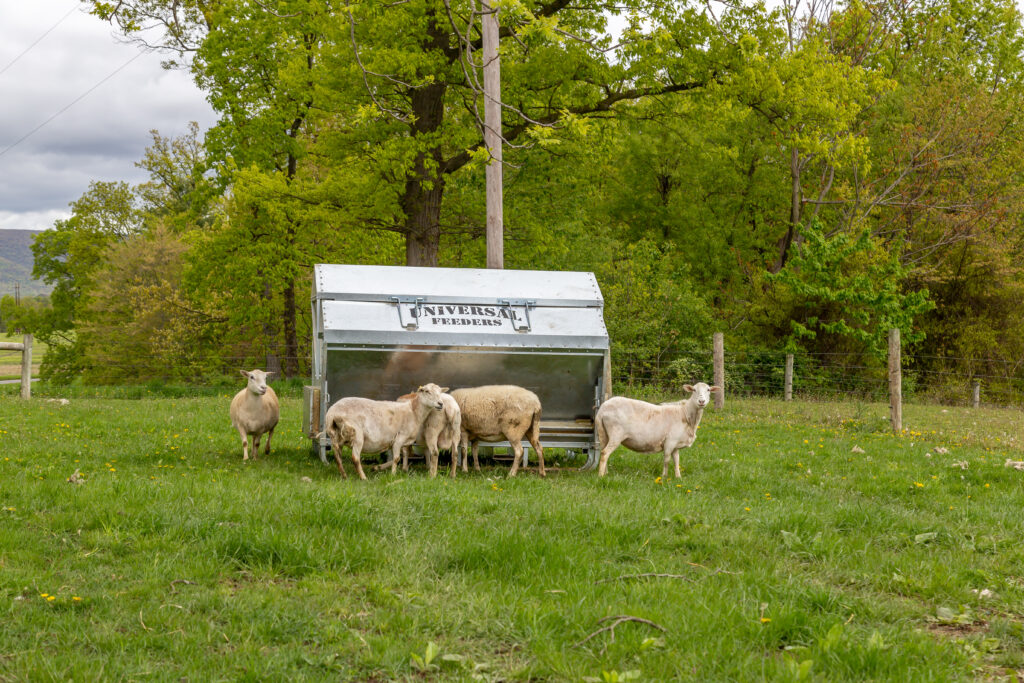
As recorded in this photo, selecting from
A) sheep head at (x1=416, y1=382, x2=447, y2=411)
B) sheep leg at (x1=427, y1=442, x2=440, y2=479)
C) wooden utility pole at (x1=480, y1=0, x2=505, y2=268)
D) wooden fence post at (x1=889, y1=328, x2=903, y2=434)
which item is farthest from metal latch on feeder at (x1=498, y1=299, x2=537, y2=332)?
wooden fence post at (x1=889, y1=328, x2=903, y2=434)

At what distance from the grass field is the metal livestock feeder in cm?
179

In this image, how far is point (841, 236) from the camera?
2852 centimetres

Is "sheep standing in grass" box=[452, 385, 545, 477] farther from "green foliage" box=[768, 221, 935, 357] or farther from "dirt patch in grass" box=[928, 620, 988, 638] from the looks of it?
"green foliage" box=[768, 221, 935, 357]

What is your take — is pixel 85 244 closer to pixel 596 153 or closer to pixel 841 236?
pixel 596 153

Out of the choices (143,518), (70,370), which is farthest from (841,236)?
(70,370)

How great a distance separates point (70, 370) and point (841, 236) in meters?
35.7

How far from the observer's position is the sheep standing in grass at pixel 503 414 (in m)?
11.2

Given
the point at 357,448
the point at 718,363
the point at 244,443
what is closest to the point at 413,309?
the point at 357,448

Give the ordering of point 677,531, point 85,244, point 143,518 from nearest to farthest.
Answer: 1. point 143,518
2. point 677,531
3. point 85,244

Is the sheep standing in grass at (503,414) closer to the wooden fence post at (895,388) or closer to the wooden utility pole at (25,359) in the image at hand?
the wooden fence post at (895,388)

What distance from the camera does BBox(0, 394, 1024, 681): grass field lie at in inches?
193

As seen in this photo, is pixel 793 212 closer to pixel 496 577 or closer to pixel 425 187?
pixel 425 187

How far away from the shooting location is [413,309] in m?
11.5

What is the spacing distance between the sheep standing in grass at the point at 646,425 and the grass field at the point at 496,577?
74cm
